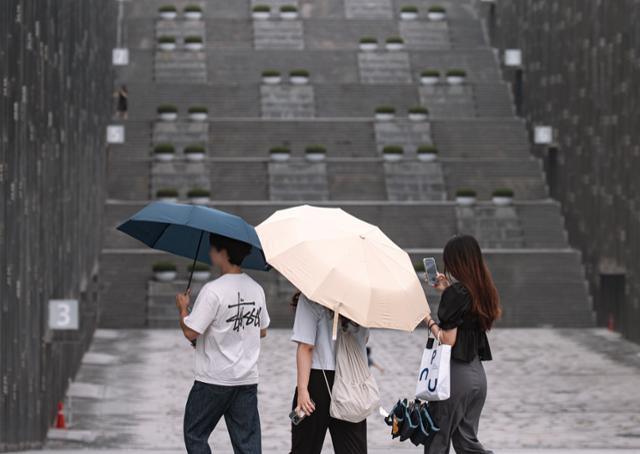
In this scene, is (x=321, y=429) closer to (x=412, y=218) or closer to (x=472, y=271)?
(x=472, y=271)

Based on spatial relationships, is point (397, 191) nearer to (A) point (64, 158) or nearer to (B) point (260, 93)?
(B) point (260, 93)

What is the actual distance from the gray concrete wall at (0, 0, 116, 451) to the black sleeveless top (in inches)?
227

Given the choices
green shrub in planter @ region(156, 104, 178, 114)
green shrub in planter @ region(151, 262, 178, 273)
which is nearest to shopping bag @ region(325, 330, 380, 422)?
green shrub in planter @ region(151, 262, 178, 273)

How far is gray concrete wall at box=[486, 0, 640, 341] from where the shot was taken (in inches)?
1117

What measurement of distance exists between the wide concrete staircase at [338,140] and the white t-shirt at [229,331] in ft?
72.7

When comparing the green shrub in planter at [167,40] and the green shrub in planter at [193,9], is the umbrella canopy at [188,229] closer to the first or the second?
the green shrub in planter at [167,40]

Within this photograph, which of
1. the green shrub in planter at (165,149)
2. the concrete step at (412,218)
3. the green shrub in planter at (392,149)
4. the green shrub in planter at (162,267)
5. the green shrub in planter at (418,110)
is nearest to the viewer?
the green shrub in planter at (162,267)

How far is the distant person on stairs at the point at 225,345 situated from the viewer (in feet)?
28.3

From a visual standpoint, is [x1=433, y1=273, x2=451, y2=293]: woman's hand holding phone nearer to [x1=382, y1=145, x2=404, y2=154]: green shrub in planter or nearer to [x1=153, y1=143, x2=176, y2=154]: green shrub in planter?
[x1=153, y1=143, x2=176, y2=154]: green shrub in planter

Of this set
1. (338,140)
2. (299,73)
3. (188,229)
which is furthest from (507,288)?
(188,229)

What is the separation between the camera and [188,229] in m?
9.66

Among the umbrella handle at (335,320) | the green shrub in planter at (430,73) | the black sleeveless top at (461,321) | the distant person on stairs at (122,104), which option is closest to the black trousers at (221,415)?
the umbrella handle at (335,320)

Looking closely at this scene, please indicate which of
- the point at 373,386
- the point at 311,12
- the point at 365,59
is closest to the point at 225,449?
the point at 373,386

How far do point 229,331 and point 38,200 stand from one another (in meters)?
7.44
